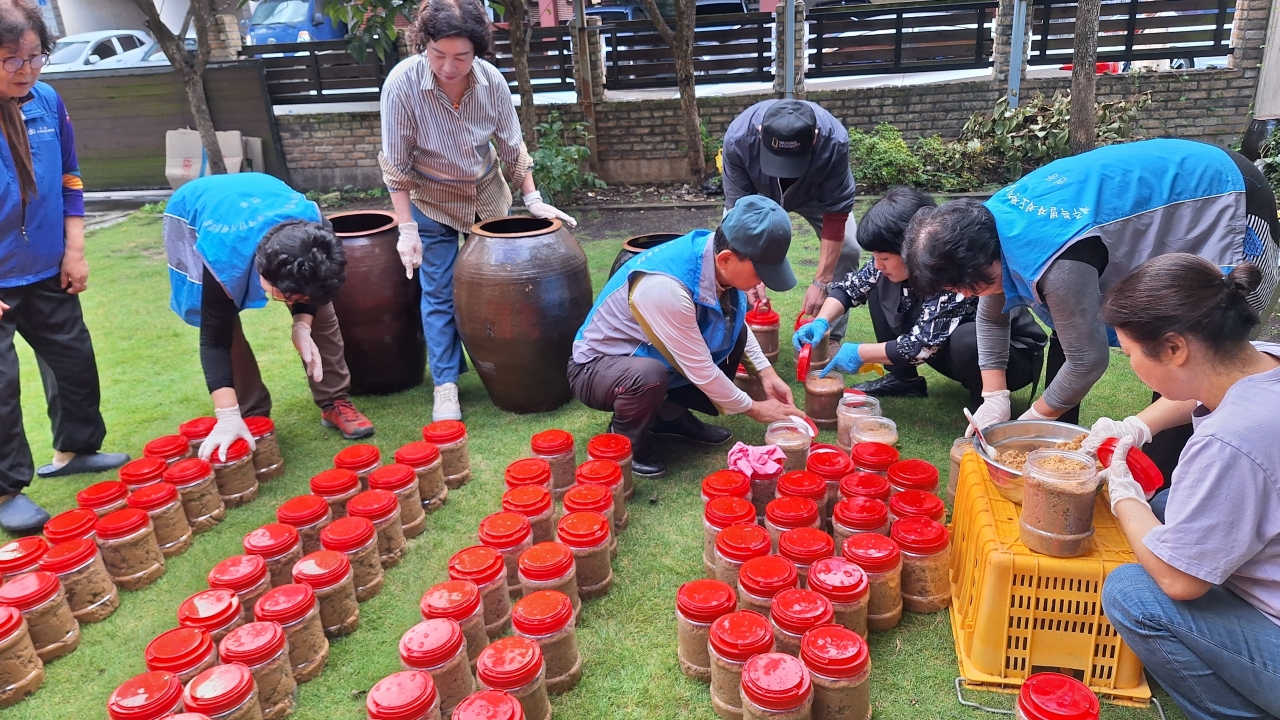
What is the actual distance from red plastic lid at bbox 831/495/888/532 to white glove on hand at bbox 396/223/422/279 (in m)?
2.36

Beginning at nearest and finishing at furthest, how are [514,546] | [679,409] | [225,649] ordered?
[225,649], [514,546], [679,409]

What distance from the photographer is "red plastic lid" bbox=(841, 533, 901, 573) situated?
2.21 meters

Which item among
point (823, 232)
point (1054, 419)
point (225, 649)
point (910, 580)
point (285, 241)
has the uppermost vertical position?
point (285, 241)

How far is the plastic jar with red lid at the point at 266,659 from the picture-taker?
1.99 meters

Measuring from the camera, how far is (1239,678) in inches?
63.9

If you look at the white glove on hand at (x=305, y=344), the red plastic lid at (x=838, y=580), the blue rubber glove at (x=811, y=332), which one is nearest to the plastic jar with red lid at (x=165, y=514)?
the white glove on hand at (x=305, y=344)

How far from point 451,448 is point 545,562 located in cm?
108

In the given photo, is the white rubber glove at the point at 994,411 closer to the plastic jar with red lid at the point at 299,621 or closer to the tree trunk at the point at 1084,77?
the plastic jar with red lid at the point at 299,621

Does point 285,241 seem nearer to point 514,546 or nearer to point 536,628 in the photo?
point 514,546

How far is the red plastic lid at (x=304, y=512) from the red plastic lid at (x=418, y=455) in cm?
36

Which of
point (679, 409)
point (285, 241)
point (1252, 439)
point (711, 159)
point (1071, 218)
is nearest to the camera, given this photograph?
point (1252, 439)

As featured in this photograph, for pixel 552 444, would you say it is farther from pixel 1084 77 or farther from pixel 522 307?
pixel 1084 77

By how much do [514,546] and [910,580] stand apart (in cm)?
122

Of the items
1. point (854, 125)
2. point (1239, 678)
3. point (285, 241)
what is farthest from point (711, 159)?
point (1239, 678)
